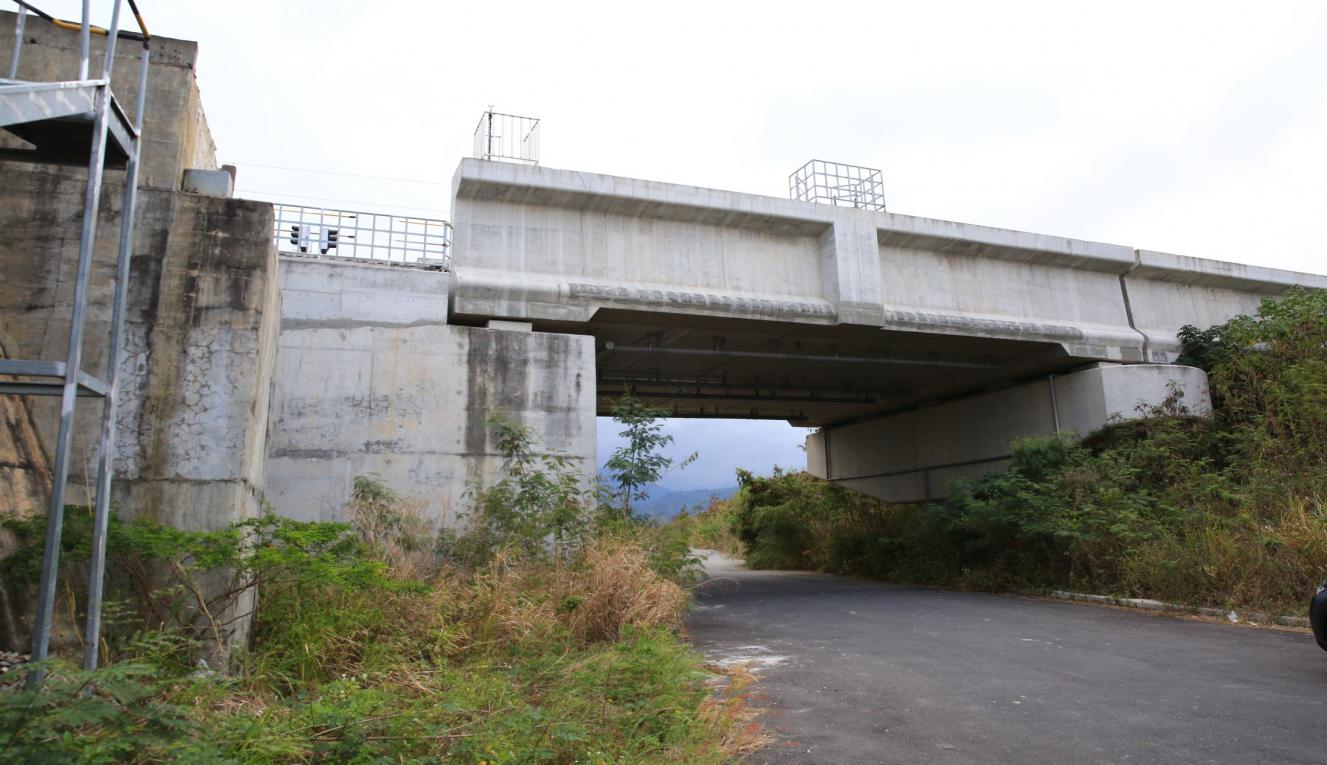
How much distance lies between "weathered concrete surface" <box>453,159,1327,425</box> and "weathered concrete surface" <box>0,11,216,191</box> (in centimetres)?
478

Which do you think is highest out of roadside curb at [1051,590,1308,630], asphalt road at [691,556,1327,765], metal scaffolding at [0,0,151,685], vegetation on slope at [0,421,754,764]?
metal scaffolding at [0,0,151,685]

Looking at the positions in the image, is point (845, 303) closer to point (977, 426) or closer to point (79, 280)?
point (977, 426)

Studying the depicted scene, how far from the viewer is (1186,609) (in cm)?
1073

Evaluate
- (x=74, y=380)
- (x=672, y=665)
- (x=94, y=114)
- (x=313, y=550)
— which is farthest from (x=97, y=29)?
(x=672, y=665)

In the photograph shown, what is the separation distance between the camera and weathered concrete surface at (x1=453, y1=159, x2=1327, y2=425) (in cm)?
1252

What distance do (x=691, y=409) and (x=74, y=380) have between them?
763 inches

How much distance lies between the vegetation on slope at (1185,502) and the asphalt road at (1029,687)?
138 cm

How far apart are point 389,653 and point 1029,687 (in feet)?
17.3

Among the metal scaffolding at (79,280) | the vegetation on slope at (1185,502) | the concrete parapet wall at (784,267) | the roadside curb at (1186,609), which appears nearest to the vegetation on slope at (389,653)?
the metal scaffolding at (79,280)

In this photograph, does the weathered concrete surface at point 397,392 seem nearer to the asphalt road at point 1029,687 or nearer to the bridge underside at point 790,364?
the bridge underside at point 790,364

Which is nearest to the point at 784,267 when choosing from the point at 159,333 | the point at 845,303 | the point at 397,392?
the point at 845,303

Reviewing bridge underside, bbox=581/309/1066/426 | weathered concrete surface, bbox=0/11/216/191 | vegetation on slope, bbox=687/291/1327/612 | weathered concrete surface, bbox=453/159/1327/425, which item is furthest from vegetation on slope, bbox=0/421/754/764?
vegetation on slope, bbox=687/291/1327/612

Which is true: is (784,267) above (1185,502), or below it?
above

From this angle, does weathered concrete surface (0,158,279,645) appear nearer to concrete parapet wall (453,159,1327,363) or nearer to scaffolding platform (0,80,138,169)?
scaffolding platform (0,80,138,169)
